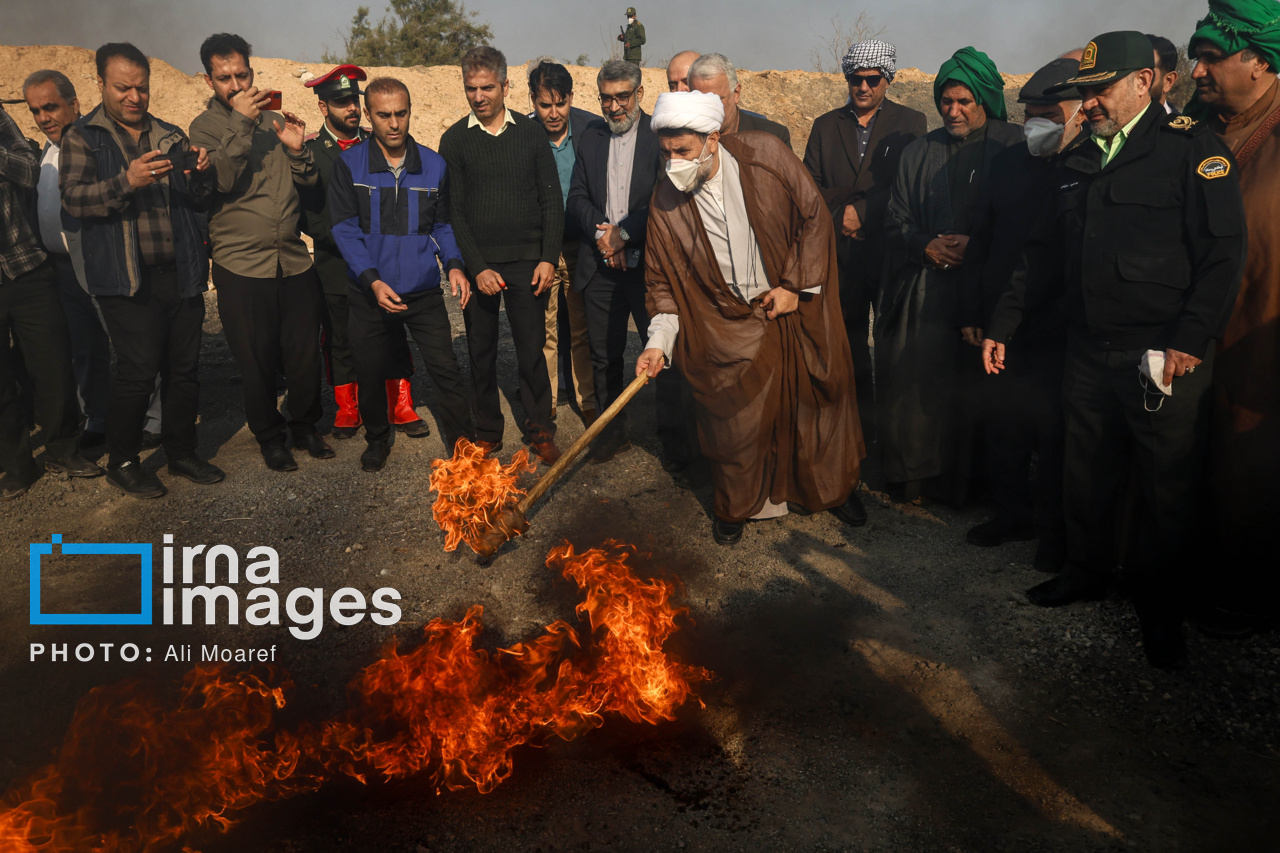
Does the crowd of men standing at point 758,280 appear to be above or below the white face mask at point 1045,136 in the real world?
below

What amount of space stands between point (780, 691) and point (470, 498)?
1792 millimetres

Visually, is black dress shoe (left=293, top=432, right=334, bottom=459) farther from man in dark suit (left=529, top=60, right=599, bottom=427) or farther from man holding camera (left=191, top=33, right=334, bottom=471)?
man in dark suit (left=529, top=60, right=599, bottom=427)

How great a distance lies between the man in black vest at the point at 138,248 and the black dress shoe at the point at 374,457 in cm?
95

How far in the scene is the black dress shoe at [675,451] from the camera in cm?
557

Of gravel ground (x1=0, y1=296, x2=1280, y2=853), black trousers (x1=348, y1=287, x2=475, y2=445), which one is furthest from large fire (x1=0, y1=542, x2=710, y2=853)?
black trousers (x1=348, y1=287, x2=475, y2=445)

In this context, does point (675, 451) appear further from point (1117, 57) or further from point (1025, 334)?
point (1117, 57)

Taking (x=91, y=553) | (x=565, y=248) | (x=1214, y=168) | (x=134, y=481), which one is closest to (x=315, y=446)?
(x=134, y=481)

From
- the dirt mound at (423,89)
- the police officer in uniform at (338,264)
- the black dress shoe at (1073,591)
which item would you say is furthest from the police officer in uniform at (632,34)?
the black dress shoe at (1073,591)

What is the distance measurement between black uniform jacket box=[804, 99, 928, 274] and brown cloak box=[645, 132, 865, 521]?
99cm

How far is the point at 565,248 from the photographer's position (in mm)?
6059

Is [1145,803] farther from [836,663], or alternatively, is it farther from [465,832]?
[465,832]

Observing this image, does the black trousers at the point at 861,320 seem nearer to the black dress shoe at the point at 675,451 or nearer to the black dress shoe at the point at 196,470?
the black dress shoe at the point at 675,451

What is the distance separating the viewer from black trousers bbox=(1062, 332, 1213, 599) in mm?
3484

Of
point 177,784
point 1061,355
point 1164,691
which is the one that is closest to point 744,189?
point 1061,355
